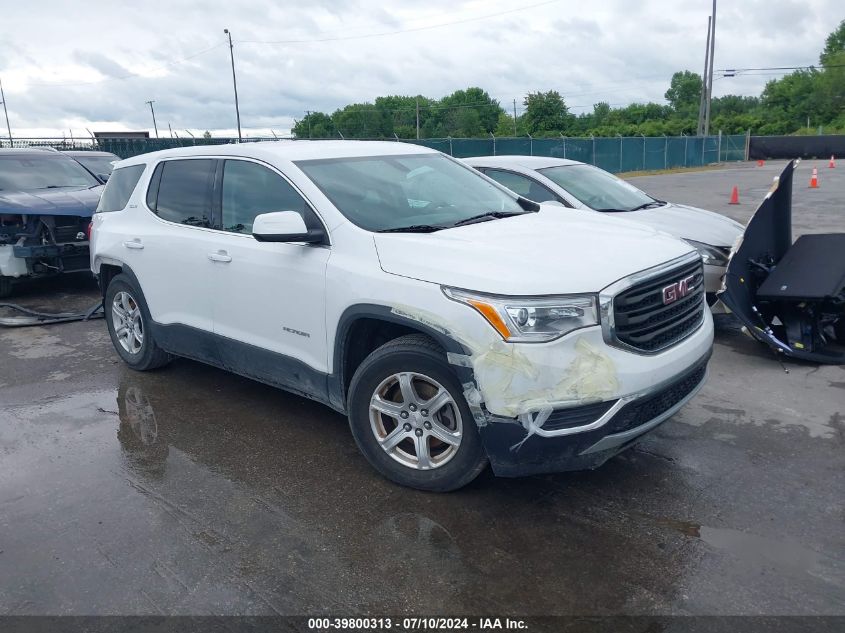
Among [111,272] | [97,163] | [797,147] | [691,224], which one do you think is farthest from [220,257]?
[797,147]

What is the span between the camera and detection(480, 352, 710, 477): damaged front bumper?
11.2 ft

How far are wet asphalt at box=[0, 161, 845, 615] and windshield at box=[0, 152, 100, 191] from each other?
6.07 metres

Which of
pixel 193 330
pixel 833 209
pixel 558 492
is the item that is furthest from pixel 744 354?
pixel 833 209

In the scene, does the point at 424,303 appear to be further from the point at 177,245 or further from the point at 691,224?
the point at 691,224

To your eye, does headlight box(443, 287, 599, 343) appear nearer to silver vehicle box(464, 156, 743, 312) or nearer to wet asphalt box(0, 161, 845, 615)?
wet asphalt box(0, 161, 845, 615)

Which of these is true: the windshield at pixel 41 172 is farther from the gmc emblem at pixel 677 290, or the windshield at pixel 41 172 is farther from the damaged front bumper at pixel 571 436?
the gmc emblem at pixel 677 290

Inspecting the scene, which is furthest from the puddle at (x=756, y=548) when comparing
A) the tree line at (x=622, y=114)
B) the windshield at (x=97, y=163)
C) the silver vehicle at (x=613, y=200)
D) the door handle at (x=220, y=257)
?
the tree line at (x=622, y=114)

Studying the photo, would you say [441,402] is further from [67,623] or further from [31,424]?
[31,424]

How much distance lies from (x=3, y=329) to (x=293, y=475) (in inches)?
217

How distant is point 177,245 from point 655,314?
340cm

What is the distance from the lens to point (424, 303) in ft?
12.0

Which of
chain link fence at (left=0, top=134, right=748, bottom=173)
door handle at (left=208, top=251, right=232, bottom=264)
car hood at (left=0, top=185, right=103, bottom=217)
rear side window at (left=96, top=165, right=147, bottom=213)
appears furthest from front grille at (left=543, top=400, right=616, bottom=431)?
chain link fence at (left=0, top=134, right=748, bottom=173)

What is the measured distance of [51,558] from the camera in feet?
11.4

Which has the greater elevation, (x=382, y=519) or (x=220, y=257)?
(x=220, y=257)
